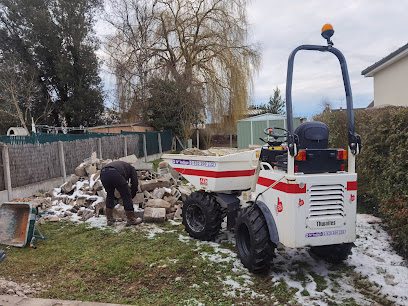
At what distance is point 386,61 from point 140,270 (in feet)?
41.8

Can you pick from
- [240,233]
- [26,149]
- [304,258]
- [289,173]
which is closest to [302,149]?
[289,173]

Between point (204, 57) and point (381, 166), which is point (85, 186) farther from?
point (204, 57)

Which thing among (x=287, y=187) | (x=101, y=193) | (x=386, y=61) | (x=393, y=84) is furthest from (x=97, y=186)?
(x=393, y=84)

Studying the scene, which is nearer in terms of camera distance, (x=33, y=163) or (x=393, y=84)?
(x=33, y=163)

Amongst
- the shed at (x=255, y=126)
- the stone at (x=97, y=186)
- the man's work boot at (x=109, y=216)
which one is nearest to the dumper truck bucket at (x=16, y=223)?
the man's work boot at (x=109, y=216)

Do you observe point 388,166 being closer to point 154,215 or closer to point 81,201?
point 154,215

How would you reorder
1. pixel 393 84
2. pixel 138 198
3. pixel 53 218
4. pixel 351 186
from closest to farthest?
pixel 351 186, pixel 53 218, pixel 138 198, pixel 393 84

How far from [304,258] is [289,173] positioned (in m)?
1.66

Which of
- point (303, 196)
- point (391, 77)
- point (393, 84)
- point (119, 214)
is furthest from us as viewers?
point (391, 77)

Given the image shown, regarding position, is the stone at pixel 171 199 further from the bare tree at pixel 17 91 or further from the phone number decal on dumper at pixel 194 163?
the bare tree at pixel 17 91

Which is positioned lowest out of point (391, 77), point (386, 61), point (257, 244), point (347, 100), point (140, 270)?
point (140, 270)

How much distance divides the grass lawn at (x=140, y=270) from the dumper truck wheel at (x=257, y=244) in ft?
0.45

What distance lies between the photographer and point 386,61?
12859 mm

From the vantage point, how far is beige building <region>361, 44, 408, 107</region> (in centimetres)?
1218
